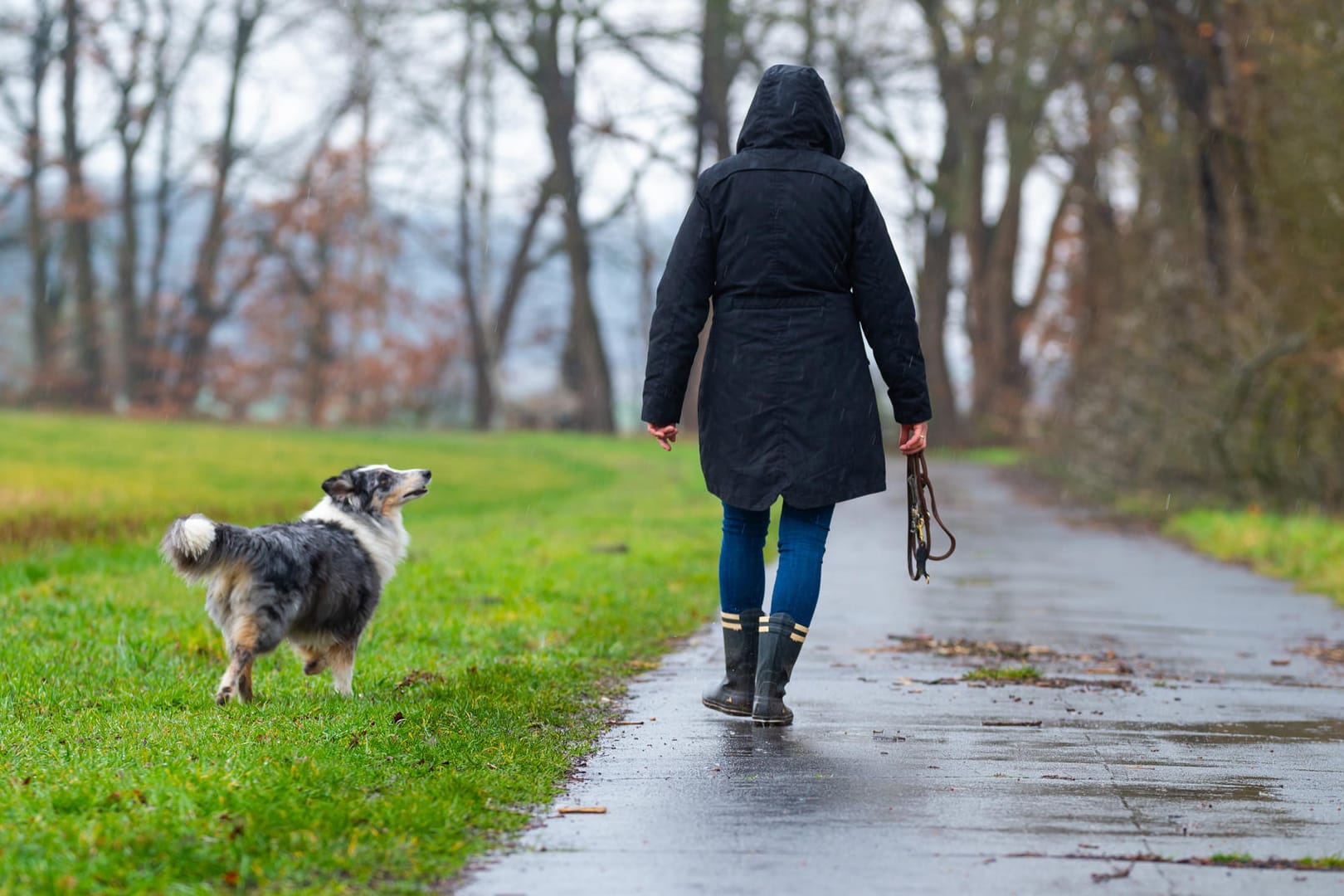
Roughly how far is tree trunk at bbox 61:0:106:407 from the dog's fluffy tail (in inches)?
1464

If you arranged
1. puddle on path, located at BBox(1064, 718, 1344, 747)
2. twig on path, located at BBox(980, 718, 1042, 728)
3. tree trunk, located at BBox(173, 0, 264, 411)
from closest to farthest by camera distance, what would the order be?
puddle on path, located at BBox(1064, 718, 1344, 747) → twig on path, located at BBox(980, 718, 1042, 728) → tree trunk, located at BBox(173, 0, 264, 411)

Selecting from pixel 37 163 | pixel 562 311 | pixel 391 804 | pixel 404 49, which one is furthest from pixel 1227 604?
pixel 562 311

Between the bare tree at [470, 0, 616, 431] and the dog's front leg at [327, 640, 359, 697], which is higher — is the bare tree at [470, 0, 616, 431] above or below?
above

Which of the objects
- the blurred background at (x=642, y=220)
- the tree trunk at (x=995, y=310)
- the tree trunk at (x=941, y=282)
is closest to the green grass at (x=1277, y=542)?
the blurred background at (x=642, y=220)

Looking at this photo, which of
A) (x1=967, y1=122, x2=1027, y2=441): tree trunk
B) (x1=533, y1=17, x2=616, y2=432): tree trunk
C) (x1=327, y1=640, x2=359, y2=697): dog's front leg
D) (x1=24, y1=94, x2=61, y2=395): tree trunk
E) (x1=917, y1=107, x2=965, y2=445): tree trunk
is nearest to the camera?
(x1=327, y1=640, x2=359, y2=697): dog's front leg

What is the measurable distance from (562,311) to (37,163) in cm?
2155

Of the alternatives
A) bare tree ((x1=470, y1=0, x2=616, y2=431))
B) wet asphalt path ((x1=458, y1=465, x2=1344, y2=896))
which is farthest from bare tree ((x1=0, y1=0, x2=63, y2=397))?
wet asphalt path ((x1=458, y1=465, x2=1344, y2=896))

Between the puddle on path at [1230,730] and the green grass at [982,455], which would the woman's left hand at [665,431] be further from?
the green grass at [982,455]

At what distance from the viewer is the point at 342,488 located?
264 inches

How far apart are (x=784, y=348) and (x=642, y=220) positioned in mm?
44848

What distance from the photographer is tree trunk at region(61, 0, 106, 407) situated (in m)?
40.5

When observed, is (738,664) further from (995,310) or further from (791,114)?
(995,310)

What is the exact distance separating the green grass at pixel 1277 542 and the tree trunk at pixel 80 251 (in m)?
32.0

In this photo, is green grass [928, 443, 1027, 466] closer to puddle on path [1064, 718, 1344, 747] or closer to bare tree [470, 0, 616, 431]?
bare tree [470, 0, 616, 431]
